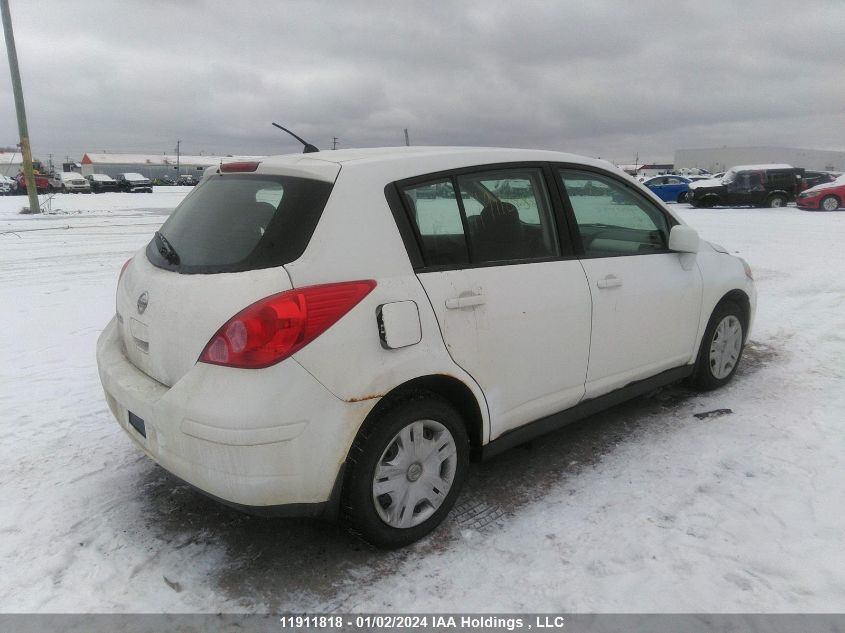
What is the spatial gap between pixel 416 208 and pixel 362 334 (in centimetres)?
67

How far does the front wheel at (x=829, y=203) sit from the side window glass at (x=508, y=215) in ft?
77.6

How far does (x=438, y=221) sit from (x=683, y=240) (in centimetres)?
184

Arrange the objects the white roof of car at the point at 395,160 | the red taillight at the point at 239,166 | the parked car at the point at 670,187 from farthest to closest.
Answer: the parked car at the point at 670,187
the red taillight at the point at 239,166
the white roof of car at the point at 395,160

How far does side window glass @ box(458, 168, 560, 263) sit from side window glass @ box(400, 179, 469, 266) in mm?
64

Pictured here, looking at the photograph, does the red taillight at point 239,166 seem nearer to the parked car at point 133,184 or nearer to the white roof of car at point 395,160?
the white roof of car at point 395,160

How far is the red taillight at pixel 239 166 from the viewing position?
113 inches

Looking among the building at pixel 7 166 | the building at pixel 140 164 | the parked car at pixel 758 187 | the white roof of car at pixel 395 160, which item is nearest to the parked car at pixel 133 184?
the parked car at pixel 758 187

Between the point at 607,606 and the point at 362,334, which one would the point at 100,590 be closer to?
the point at 362,334

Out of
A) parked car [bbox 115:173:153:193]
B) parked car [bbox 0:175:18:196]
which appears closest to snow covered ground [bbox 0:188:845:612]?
parked car [bbox 0:175:18:196]

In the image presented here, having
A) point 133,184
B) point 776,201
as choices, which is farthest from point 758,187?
point 133,184

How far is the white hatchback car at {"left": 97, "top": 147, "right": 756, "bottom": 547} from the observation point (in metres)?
2.27

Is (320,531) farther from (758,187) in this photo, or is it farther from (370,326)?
(758,187)

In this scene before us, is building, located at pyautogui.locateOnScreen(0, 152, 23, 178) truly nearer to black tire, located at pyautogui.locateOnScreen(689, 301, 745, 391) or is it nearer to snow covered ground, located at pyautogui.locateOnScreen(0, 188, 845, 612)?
snow covered ground, located at pyautogui.locateOnScreen(0, 188, 845, 612)

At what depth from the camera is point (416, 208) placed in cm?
271
